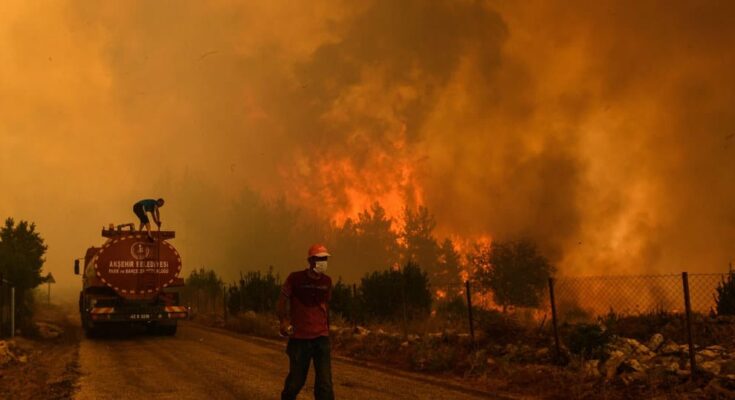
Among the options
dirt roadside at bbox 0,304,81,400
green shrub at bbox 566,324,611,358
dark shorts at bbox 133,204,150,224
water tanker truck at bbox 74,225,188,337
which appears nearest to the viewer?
dirt roadside at bbox 0,304,81,400

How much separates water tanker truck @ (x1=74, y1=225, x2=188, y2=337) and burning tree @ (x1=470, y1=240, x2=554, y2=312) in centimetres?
2989

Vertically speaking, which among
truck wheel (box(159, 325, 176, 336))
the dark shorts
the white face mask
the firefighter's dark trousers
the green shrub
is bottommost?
truck wheel (box(159, 325, 176, 336))

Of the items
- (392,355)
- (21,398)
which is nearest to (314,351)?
(21,398)

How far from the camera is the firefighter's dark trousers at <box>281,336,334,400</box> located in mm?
6141

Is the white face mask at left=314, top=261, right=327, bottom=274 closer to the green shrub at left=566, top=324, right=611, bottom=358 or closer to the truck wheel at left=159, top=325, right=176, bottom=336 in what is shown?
the green shrub at left=566, top=324, right=611, bottom=358

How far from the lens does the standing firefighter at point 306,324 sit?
242 inches

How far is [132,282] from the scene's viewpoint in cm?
1719

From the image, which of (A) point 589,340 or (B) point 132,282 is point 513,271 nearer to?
(B) point 132,282

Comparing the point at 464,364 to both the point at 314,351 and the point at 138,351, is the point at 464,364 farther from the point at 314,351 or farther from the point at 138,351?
the point at 138,351

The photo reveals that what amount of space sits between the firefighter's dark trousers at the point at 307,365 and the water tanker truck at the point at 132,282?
40.8ft

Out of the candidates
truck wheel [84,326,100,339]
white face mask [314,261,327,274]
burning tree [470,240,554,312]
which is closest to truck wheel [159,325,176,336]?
truck wheel [84,326,100,339]

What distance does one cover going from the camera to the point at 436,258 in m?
65.7

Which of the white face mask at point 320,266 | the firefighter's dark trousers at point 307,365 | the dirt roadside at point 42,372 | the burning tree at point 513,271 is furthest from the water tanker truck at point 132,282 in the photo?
the burning tree at point 513,271

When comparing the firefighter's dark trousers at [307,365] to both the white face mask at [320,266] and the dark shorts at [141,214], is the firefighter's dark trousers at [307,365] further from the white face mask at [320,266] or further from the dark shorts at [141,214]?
the dark shorts at [141,214]
